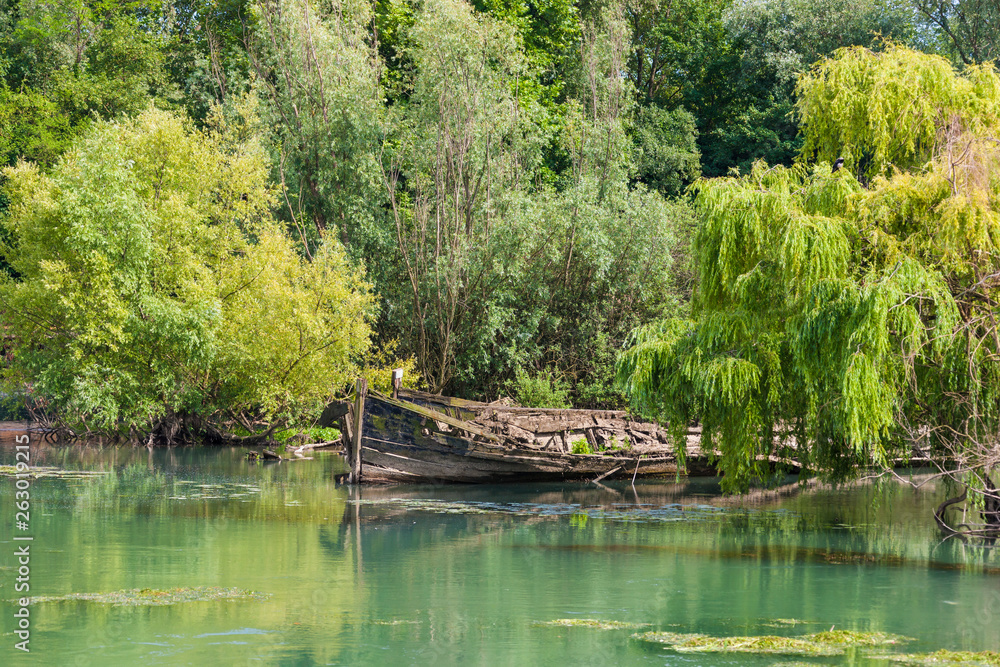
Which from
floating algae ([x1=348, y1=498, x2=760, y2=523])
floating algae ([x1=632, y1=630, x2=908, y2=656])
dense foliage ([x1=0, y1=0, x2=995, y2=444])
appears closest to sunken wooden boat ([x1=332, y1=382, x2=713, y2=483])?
floating algae ([x1=348, y1=498, x2=760, y2=523])

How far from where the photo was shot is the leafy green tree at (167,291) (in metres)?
29.6

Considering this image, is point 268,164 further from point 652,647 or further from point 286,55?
point 652,647

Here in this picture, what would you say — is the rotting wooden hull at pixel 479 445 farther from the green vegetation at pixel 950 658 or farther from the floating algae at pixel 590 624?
the green vegetation at pixel 950 658

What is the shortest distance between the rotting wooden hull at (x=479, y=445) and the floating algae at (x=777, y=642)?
12.8m

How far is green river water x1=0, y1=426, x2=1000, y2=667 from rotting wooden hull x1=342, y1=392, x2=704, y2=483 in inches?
60.5

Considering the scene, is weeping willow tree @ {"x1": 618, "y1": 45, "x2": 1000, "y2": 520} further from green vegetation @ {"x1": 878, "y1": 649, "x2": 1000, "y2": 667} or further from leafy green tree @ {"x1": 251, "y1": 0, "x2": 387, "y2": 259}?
leafy green tree @ {"x1": 251, "y1": 0, "x2": 387, "y2": 259}

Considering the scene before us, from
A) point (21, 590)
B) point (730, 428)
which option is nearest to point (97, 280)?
point (21, 590)

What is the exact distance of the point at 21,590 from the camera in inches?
477

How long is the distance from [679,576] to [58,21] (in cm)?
4175

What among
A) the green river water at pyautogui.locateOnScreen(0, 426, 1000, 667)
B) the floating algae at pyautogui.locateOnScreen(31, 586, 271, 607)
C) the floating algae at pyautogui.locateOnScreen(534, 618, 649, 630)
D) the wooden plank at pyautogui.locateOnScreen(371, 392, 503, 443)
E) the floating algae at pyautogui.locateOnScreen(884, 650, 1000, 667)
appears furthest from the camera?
the wooden plank at pyautogui.locateOnScreen(371, 392, 503, 443)

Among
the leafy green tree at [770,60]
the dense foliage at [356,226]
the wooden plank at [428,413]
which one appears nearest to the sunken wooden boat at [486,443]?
the wooden plank at [428,413]

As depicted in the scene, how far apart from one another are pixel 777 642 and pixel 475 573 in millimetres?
4866

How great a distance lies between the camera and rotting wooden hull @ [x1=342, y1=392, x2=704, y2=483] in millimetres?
23781

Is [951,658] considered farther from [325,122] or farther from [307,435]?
[325,122]
